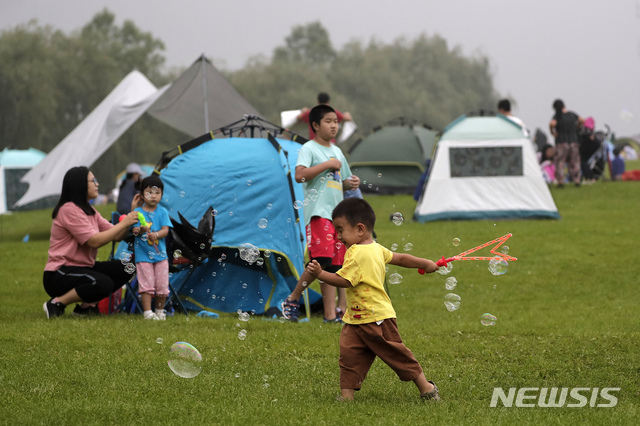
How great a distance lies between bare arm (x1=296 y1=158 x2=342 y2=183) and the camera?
6629mm

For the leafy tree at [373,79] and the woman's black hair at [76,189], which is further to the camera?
the leafy tree at [373,79]

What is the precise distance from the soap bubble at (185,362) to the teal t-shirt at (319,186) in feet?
7.00

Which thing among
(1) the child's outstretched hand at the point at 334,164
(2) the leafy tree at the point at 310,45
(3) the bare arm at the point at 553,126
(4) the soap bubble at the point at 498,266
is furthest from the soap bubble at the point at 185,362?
(2) the leafy tree at the point at 310,45

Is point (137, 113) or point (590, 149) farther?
point (590, 149)

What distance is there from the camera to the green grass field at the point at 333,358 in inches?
173

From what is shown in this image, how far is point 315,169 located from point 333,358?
1.69 m

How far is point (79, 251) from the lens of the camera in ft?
24.7

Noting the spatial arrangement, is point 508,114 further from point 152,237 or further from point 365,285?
point 365,285

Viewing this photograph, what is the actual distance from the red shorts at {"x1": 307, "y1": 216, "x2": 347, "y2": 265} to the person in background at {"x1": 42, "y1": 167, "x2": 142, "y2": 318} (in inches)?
70.1

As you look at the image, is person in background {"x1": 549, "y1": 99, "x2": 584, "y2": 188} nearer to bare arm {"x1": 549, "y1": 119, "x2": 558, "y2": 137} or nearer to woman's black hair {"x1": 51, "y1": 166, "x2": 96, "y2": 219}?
bare arm {"x1": 549, "y1": 119, "x2": 558, "y2": 137}

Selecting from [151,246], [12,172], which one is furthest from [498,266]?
[12,172]

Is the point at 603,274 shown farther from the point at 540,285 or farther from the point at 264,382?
the point at 264,382

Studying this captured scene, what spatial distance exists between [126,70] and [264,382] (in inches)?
1654

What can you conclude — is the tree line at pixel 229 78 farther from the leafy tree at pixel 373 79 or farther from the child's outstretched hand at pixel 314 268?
the child's outstretched hand at pixel 314 268
